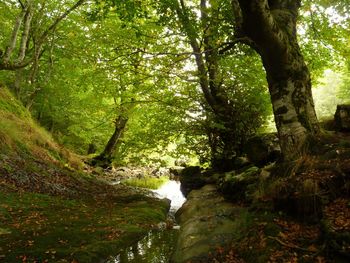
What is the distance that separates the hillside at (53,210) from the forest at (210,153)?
4 cm

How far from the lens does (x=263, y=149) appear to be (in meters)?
11.3

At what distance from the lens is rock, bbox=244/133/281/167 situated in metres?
11.1

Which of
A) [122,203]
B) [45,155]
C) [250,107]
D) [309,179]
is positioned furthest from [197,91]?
[309,179]

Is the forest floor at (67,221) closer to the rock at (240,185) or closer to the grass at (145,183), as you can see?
the rock at (240,185)

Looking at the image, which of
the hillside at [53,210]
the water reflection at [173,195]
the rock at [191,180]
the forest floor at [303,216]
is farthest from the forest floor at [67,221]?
the rock at [191,180]

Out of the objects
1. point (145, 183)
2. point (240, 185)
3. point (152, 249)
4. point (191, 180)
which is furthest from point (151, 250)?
point (145, 183)

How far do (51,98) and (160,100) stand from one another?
34.2 ft

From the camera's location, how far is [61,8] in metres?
21.2

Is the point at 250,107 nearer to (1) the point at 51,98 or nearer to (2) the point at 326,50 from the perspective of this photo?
(2) the point at 326,50

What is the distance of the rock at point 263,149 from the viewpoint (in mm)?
11086

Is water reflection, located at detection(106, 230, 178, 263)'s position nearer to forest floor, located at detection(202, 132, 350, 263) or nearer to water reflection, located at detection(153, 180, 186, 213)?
forest floor, located at detection(202, 132, 350, 263)

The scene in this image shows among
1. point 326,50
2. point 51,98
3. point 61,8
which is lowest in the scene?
point 51,98

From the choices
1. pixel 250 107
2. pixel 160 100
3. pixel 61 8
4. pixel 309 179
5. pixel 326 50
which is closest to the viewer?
pixel 309 179

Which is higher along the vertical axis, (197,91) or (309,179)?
(197,91)
